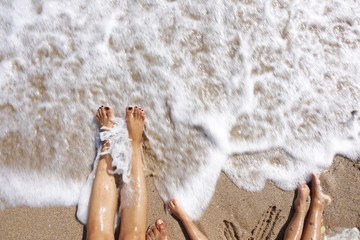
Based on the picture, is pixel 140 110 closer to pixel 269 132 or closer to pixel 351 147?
pixel 269 132

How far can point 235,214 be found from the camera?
89.1 inches

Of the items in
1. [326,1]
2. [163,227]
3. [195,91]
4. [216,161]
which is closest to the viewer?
[163,227]

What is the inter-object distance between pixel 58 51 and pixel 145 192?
1.54 meters

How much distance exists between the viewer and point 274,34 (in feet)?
8.87

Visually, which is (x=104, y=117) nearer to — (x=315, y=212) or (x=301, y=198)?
(x=301, y=198)

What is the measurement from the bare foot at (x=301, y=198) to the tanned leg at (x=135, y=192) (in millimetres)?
1265

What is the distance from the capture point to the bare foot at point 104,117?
2.40 metres

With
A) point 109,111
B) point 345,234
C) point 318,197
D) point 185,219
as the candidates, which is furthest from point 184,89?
point 345,234

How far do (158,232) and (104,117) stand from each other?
1.06m

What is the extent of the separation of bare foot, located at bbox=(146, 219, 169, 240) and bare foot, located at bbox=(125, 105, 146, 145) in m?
0.69

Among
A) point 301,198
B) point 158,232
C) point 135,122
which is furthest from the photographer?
point 135,122

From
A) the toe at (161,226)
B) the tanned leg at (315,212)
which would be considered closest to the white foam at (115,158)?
the toe at (161,226)

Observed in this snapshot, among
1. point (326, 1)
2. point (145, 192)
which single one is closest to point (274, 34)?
point (326, 1)

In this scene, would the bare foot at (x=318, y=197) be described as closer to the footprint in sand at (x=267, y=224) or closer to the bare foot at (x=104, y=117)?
the footprint in sand at (x=267, y=224)
